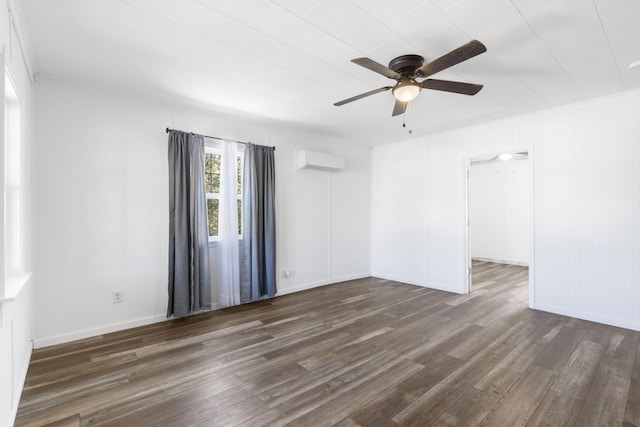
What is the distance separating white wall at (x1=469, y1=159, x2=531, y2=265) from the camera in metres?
7.12

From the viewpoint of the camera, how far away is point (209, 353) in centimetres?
279

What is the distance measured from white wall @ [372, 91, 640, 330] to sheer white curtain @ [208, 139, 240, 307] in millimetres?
3147

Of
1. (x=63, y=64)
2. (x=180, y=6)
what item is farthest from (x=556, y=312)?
(x=63, y=64)

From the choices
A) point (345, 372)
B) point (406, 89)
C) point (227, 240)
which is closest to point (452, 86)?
point (406, 89)

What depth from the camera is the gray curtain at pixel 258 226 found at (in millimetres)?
4273

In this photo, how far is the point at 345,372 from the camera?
2434 millimetres

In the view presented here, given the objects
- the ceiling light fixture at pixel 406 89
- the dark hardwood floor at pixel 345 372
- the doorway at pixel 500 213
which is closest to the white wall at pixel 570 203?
the dark hardwood floor at pixel 345 372

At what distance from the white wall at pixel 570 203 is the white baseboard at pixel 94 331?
4110mm

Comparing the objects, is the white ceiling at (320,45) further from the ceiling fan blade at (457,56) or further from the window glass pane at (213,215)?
the window glass pane at (213,215)

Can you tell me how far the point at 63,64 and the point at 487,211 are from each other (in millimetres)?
8335

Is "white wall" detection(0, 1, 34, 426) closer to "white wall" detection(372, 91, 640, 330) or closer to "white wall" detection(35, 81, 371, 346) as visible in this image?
"white wall" detection(35, 81, 371, 346)

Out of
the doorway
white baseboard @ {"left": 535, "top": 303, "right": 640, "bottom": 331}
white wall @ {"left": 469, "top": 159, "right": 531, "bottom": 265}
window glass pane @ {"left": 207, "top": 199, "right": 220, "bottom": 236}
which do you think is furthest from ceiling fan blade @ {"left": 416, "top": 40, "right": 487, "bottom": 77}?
white wall @ {"left": 469, "top": 159, "right": 531, "bottom": 265}

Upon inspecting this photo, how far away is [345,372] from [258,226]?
2448 mm

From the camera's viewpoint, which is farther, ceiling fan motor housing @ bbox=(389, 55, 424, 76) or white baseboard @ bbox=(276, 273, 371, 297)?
white baseboard @ bbox=(276, 273, 371, 297)
